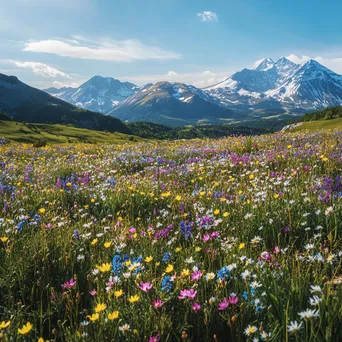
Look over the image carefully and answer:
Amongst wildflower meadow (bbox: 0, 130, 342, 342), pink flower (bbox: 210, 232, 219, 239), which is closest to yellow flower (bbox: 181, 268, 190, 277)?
wildflower meadow (bbox: 0, 130, 342, 342)

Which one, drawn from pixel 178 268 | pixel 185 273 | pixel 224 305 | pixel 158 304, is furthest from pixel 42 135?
pixel 224 305

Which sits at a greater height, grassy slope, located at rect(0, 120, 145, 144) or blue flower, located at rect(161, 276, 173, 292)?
grassy slope, located at rect(0, 120, 145, 144)

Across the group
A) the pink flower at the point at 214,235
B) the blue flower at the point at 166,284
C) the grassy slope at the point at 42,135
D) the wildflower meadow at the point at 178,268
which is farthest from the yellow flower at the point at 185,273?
the grassy slope at the point at 42,135

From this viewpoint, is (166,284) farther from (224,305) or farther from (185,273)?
(224,305)

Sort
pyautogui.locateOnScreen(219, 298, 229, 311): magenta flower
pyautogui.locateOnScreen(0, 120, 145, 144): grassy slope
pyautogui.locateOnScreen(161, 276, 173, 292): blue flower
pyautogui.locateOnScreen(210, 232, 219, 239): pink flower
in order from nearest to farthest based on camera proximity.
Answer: pyautogui.locateOnScreen(219, 298, 229, 311): magenta flower
pyautogui.locateOnScreen(161, 276, 173, 292): blue flower
pyautogui.locateOnScreen(210, 232, 219, 239): pink flower
pyautogui.locateOnScreen(0, 120, 145, 144): grassy slope

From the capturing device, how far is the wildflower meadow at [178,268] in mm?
2455

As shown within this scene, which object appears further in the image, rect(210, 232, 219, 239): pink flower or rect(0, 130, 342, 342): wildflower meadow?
rect(210, 232, 219, 239): pink flower

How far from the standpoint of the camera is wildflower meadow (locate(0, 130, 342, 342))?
8.05 feet

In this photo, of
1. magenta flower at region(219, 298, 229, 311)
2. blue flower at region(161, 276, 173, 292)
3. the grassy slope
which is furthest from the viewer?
the grassy slope

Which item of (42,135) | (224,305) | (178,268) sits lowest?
(178,268)

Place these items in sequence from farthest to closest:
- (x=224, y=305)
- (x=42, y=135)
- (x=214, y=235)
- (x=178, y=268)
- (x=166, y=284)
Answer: (x=42, y=135) < (x=214, y=235) < (x=178, y=268) < (x=166, y=284) < (x=224, y=305)

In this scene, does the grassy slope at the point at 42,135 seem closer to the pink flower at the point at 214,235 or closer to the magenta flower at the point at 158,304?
the pink flower at the point at 214,235

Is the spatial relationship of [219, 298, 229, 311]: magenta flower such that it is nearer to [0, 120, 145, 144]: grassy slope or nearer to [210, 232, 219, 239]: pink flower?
[210, 232, 219, 239]: pink flower

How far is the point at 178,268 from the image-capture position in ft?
11.2
